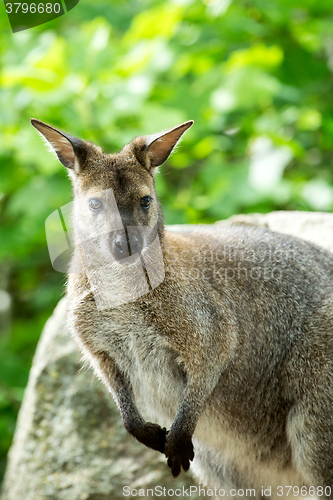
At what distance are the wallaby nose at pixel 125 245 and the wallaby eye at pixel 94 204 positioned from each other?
0.94ft

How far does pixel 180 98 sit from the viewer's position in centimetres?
607

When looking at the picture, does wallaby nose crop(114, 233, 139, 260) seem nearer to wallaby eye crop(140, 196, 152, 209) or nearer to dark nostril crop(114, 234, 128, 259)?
dark nostril crop(114, 234, 128, 259)

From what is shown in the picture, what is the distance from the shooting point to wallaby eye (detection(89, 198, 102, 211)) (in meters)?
3.23

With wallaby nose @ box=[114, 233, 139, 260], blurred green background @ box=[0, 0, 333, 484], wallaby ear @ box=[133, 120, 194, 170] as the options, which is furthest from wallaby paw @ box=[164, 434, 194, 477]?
blurred green background @ box=[0, 0, 333, 484]

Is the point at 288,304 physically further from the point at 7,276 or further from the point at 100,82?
the point at 7,276

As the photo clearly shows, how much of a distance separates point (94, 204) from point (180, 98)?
3.20m

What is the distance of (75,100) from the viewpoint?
235 inches

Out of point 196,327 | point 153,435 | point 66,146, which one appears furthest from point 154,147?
point 153,435

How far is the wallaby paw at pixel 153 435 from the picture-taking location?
130 inches

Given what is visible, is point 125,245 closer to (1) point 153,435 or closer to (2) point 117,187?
(2) point 117,187

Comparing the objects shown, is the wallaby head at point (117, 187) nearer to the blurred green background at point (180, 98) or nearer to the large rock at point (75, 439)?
the large rock at point (75, 439)

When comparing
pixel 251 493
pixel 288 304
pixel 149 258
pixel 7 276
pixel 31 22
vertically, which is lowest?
pixel 7 276

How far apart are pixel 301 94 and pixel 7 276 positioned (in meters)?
4.93

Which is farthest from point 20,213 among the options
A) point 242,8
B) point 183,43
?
point 242,8
